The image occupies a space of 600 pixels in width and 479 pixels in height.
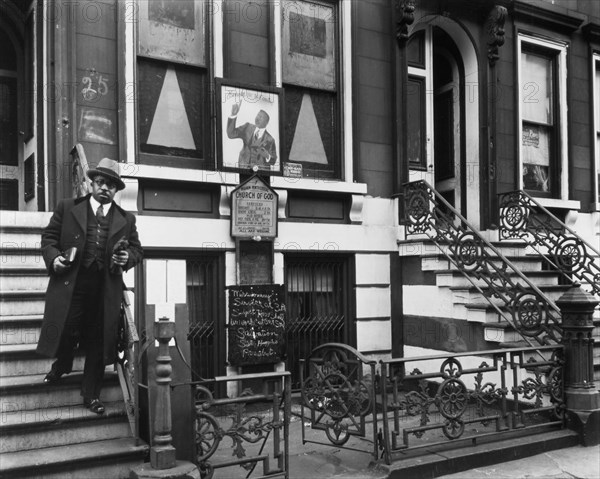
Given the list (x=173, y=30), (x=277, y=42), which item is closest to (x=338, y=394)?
(x=277, y=42)

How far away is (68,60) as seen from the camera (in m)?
7.00

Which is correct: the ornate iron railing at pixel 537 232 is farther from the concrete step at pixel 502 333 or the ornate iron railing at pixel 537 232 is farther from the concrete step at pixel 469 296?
the concrete step at pixel 502 333

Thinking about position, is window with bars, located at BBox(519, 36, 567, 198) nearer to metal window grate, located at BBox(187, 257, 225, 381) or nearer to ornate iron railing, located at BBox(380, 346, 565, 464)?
ornate iron railing, located at BBox(380, 346, 565, 464)

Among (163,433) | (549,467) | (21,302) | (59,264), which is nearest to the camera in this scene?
(163,433)

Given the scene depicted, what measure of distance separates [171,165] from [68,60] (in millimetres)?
1758

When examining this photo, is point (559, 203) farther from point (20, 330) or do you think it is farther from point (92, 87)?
point (20, 330)

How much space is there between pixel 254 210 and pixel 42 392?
371 cm

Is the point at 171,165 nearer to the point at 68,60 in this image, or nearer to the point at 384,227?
the point at 68,60

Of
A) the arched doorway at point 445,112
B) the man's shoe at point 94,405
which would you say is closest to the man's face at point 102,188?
the man's shoe at point 94,405

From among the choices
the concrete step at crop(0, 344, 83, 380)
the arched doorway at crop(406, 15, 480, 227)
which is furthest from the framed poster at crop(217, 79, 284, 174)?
the concrete step at crop(0, 344, 83, 380)

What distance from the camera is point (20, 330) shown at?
559 cm

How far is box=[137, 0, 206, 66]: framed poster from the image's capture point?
25.2 ft

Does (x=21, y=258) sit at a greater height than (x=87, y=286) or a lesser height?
greater

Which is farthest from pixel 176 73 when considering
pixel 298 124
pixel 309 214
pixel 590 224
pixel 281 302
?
pixel 590 224
